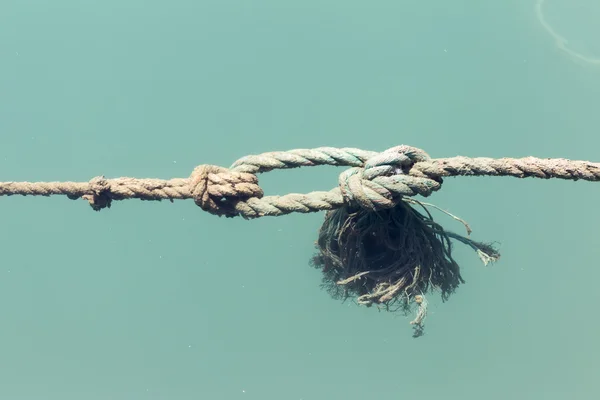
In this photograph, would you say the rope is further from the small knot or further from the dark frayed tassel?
the dark frayed tassel

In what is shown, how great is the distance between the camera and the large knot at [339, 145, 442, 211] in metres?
1.96

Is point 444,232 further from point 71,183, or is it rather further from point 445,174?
point 71,183

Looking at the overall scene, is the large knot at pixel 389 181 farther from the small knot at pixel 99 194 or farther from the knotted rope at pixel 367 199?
the small knot at pixel 99 194

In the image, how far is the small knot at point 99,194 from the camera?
2.23m

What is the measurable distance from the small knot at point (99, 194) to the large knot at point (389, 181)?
91 cm

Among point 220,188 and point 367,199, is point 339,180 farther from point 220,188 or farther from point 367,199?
point 220,188

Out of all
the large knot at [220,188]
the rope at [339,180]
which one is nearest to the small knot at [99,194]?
the rope at [339,180]

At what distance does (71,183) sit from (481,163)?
4.98 feet

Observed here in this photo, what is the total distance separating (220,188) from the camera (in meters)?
2.05

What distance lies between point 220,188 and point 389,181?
1.87ft

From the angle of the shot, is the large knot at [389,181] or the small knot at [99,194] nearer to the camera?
the large knot at [389,181]

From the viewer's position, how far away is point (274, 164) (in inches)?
81.7

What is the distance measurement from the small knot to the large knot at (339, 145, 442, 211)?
0.91 metres

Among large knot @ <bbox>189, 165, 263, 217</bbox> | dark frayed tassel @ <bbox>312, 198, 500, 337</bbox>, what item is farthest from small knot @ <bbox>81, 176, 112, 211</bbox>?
dark frayed tassel @ <bbox>312, 198, 500, 337</bbox>
